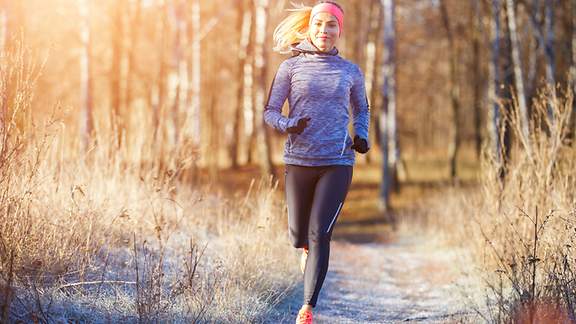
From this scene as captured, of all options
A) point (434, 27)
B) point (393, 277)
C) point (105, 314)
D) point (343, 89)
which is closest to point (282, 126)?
point (343, 89)

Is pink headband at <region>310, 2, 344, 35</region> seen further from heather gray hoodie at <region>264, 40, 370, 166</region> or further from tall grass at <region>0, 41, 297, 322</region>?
tall grass at <region>0, 41, 297, 322</region>

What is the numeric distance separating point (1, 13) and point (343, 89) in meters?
11.1

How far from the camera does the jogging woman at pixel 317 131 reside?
16.2 feet

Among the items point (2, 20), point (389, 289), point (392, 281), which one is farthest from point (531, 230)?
point (2, 20)

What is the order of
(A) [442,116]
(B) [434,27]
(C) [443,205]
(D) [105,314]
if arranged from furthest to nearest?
(A) [442,116]
(B) [434,27]
(C) [443,205]
(D) [105,314]

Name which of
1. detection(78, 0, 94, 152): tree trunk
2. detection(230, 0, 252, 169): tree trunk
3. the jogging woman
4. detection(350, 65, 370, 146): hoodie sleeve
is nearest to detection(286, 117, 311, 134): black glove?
the jogging woman

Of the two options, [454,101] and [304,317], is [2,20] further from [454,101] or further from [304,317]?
[454,101]

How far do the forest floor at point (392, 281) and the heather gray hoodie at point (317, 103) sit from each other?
4.40ft

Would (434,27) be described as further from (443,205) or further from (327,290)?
(327,290)

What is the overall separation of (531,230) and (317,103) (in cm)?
299

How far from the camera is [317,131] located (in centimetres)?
496

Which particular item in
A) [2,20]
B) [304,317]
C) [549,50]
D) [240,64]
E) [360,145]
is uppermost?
[2,20]

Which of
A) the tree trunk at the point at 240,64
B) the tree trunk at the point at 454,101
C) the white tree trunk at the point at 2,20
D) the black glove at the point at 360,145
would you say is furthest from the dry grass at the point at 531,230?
the tree trunk at the point at 454,101

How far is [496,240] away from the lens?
24.8ft
